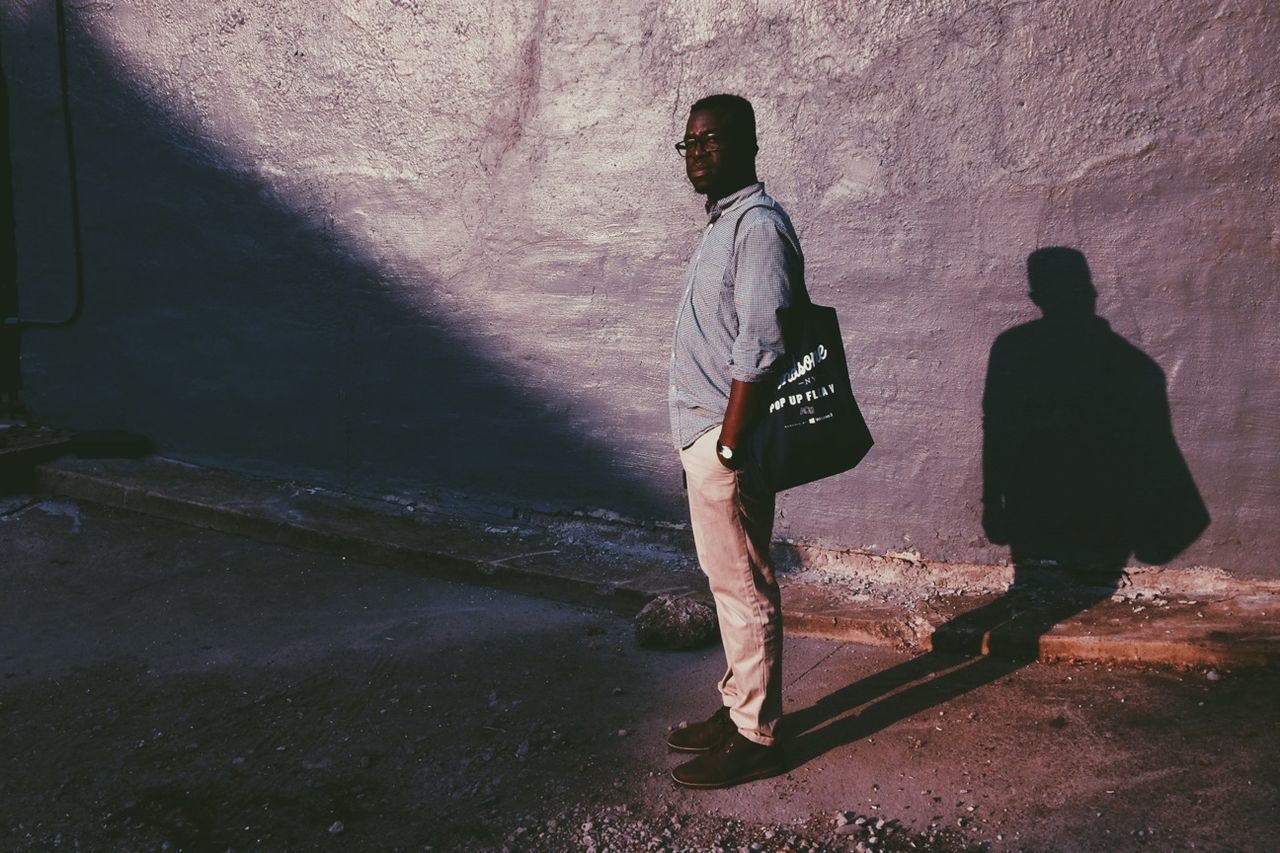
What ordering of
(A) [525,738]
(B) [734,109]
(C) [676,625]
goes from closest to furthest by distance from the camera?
(B) [734,109], (A) [525,738], (C) [676,625]

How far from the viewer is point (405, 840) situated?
296cm

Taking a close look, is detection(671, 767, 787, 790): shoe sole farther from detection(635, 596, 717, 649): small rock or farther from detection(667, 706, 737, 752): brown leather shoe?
detection(635, 596, 717, 649): small rock

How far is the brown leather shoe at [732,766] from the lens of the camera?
3125 mm

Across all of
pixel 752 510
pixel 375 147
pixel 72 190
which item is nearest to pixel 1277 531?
pixel 752 510

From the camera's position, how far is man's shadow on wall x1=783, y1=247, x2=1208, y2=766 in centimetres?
420

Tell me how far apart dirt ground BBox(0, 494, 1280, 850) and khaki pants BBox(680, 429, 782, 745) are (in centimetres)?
24

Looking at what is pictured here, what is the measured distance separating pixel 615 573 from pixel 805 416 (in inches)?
81.0

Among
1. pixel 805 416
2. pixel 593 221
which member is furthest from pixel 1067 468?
pixel 593 221

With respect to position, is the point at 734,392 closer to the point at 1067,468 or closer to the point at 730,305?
the point at 730,305

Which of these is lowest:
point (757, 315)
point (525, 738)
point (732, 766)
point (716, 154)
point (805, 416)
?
point (525, 738)

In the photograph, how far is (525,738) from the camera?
3.49m

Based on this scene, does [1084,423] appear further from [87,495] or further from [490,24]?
[87,495]

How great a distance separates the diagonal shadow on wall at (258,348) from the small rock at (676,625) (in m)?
0.83

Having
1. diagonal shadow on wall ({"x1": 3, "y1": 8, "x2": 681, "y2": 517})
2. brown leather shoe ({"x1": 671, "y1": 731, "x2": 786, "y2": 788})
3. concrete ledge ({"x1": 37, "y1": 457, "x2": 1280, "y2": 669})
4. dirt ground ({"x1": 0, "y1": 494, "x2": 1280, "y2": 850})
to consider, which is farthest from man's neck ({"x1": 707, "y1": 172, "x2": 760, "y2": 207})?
diagonal shadow on wall ({"x1": 3, "y1": 8, "x2": 681, "y2": 517})
